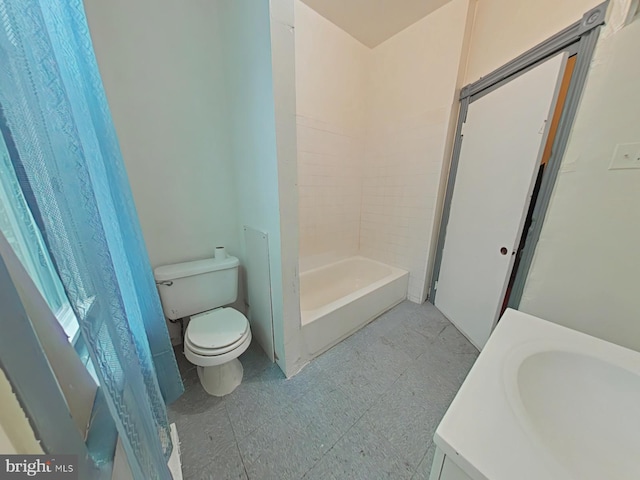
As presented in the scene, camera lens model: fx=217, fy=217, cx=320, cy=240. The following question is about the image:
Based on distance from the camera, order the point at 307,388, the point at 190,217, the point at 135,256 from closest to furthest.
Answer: the point at 135,256
the point at 307,388
the point at 190,217

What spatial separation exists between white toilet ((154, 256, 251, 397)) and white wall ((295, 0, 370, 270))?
900 mm

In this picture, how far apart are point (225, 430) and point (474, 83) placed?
9.43 feet

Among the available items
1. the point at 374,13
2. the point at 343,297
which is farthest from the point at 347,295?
the point at 374,13

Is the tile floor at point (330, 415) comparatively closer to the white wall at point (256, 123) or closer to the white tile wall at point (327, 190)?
the white wall at point (256, 123)

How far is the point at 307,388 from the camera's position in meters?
1.35

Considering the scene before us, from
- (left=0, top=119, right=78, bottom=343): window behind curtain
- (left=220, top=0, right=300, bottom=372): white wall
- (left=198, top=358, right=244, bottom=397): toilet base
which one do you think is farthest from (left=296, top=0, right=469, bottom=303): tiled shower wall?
(left=0, top=119, right=78, bottom=343): window behind curtain

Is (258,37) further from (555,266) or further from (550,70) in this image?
(555,266)

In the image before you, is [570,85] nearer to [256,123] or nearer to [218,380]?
[256,123]

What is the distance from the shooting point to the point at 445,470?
565mm

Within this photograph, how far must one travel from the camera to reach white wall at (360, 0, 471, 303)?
1.81 metres

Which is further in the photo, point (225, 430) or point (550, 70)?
point (550, 70)

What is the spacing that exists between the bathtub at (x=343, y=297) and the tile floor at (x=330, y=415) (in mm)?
158

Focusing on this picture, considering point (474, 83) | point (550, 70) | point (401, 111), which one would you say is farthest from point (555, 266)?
point (401, 111)

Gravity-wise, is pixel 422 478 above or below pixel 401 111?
below
